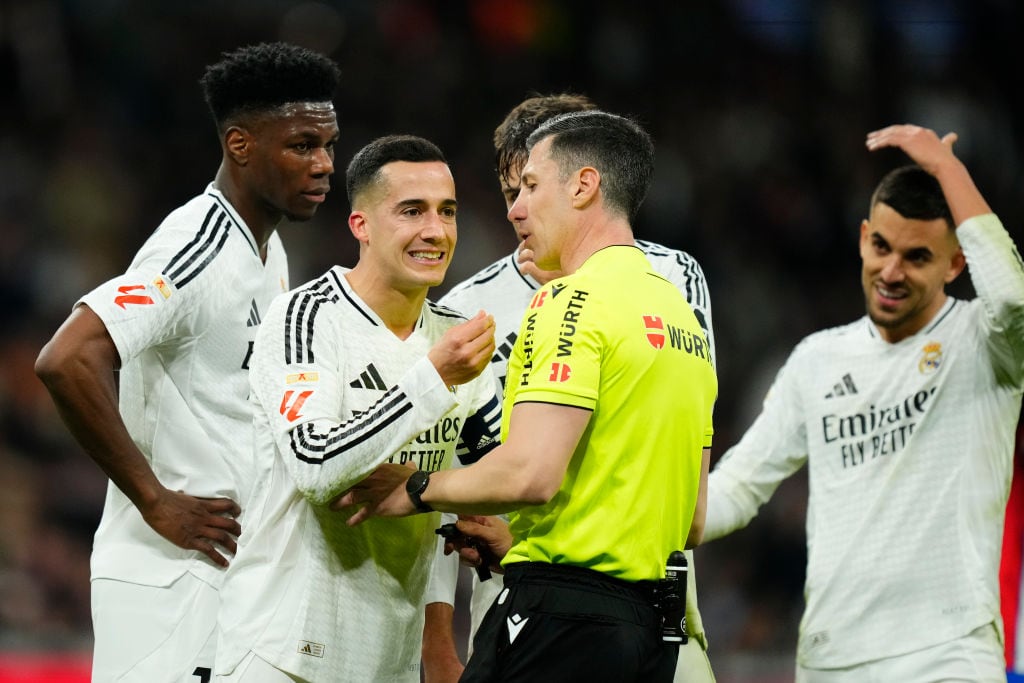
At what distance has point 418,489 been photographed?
3791 mm

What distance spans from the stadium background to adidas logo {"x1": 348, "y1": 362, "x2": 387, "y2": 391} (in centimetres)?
649

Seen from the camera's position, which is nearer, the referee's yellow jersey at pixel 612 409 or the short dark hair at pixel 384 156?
the referee's yellow jersey at pixel 612 409

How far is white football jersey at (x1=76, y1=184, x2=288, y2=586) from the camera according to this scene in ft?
15.3

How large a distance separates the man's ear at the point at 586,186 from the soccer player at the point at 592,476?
178mm

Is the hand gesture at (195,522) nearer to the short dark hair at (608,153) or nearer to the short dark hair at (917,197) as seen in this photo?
the short dark hair at (608,153)

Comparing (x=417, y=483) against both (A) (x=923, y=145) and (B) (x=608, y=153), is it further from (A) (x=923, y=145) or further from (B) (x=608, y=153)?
(A) (x=923, y=145)

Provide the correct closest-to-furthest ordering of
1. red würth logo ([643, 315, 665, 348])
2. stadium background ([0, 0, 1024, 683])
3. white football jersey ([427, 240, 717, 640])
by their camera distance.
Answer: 1. red würth logo ([643, 315, 665, 348])
2. white football jersey ([427, 240, 717, 640])
3. stadium background ([0, 0, 1024, 683])

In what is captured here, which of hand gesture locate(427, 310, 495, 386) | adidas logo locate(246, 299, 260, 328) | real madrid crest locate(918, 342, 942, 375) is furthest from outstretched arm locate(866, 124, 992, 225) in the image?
adidas logo locate(246, 299, 260, 328)

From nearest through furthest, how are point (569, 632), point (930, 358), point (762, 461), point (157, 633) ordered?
point (569, 632) → point (157, 633) → point (930, 358) → point (762, 461)

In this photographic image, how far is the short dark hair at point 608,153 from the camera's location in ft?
12.8

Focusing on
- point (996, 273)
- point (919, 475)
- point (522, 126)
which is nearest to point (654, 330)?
point (522, 126)

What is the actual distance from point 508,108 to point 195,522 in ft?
31.0

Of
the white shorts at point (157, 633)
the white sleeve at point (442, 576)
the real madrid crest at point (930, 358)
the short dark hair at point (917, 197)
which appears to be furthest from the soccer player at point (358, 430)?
the short dark hair at point (917, 197)

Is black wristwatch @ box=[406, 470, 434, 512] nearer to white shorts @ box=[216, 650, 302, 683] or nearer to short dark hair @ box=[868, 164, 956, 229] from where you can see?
white shorts @ box=[216, 650, 302, 683]
